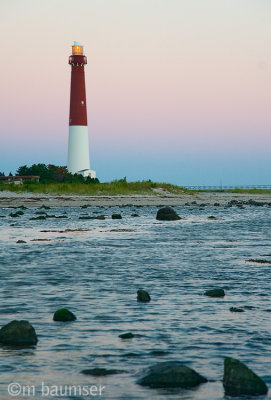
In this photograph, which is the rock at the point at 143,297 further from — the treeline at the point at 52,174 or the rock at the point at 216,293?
the treeline at the point at 52,174

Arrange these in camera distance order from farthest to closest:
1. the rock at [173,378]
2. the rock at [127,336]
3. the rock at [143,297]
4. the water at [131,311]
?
the rock at [143,297], the rock at [127,336], the water at [131,311], the rock at [173,378]

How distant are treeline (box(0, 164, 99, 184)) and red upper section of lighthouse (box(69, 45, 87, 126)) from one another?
641 cm

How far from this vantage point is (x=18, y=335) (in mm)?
9891

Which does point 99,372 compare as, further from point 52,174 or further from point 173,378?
point 52,174

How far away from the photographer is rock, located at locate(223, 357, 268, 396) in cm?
776

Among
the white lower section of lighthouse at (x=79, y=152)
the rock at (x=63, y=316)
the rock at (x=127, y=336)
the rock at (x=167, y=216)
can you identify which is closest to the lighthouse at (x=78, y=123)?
the white lower section of lighthouse at (x=79, y=152)

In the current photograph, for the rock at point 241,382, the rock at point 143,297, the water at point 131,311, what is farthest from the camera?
the rock at point 143,297

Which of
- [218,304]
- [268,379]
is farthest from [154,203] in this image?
[268,379]

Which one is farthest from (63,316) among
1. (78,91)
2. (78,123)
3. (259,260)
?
(78,91)

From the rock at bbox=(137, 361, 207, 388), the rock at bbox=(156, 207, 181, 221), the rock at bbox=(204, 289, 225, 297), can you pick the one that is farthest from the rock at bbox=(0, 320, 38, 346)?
the rock at bbox=(156, 207, 181, 221)

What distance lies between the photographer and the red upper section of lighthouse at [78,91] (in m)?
80.2

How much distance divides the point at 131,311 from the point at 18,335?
9.75 ft

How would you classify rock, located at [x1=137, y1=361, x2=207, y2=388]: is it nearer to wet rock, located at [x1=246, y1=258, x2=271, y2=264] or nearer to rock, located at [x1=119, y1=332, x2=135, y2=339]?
rock, located at [x1=119, y1=332, x2=135, y2=339]

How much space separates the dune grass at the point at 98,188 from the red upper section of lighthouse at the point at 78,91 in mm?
8706
